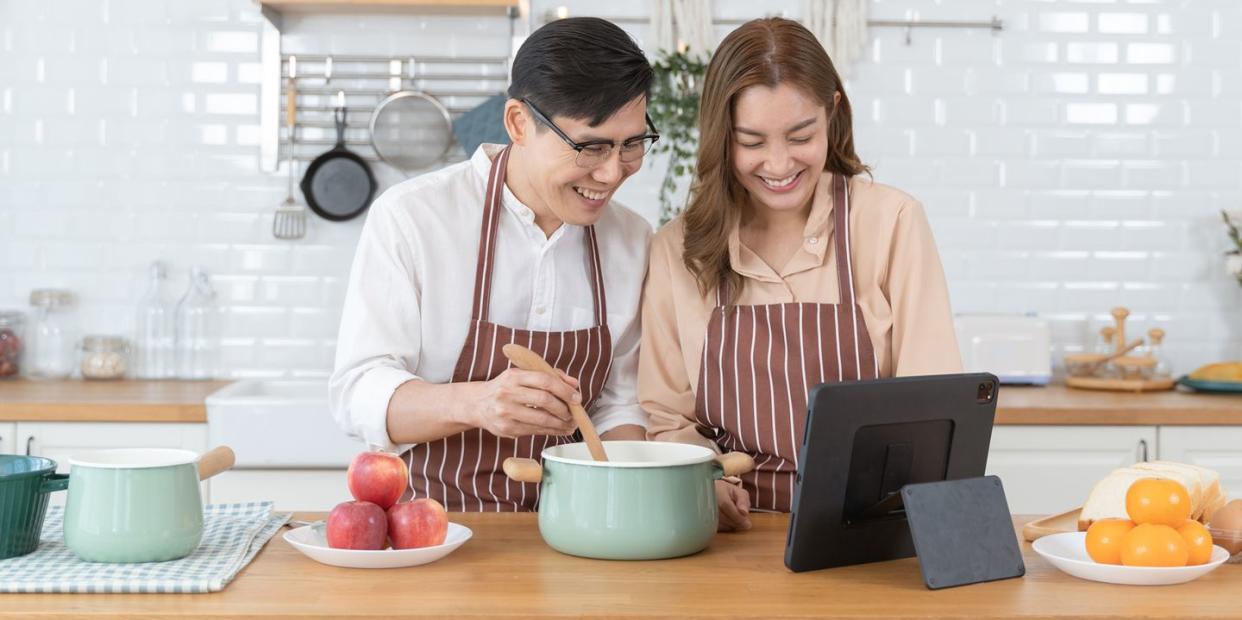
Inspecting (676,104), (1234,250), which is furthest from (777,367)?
(1234,250)

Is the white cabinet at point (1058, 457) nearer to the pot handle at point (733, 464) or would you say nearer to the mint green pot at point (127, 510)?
the pot handle at point (733, 464)

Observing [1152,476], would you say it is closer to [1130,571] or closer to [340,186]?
[1130,571]

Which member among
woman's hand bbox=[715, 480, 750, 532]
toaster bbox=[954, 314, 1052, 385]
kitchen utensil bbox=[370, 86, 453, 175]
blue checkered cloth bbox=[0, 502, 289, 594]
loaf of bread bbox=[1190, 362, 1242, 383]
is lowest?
blue checkered cloth bbox=[0, 502, 289, 594]

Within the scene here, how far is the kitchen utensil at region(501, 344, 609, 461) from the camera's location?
6.00 feet

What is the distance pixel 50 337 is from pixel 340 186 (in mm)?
1053

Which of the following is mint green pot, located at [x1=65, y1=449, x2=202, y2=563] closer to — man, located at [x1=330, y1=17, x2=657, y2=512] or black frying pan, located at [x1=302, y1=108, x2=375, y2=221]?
man, located at [x1=330, y1=17, x2=657, y2=512]

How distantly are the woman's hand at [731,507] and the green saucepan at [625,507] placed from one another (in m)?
0.16

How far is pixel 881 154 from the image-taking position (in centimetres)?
424

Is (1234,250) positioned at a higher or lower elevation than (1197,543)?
higher

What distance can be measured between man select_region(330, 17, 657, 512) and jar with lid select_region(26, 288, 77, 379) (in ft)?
7.55

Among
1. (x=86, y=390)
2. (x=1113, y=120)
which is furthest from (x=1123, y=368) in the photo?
(x=86, y=390)

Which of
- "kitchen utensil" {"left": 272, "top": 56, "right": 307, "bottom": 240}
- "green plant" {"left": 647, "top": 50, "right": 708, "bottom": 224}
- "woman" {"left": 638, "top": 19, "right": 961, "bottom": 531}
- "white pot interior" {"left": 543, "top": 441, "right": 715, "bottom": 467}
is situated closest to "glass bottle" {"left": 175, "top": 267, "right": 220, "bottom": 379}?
"kitchen utensil" {"left": 272, "top": 56, "right": 307, "bottom": 240}

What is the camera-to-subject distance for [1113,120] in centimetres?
428

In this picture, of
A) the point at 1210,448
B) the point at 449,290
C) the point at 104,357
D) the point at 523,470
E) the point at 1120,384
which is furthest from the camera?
the point at 104,357
